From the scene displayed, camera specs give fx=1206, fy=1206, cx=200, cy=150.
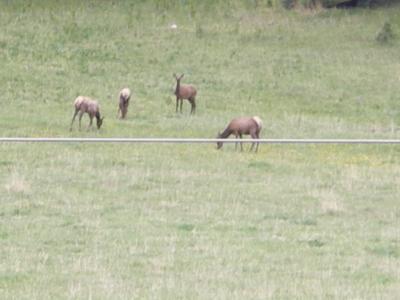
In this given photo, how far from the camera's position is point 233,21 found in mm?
47969

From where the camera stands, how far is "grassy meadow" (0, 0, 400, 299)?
12.8 m

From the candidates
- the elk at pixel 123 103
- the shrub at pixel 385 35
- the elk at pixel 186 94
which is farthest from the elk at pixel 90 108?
the shrub at pixel 385 35

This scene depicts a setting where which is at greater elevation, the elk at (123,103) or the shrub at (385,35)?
the shrub at (385,35)

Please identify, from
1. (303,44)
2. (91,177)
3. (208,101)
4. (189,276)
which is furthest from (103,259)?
(303,44)

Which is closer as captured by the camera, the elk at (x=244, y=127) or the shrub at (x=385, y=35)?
the elk at (x=244, y=127)

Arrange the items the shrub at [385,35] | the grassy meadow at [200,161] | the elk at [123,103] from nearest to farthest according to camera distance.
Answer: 1. the grassy meadow at [200,161]
2. the elk at [123,103]
3. the shrub at [385,35]

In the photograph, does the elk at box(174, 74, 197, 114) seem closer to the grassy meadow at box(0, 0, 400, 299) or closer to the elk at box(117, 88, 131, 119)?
the grassy meadow at box(0, 0, 400, 299)

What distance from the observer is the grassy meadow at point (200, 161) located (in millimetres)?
12750

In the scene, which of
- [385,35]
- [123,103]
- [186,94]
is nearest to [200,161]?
[123,103]

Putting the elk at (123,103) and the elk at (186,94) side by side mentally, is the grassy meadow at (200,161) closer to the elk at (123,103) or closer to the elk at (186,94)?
the elk at (123,103)

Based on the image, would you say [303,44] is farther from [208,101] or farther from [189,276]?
[189,276]

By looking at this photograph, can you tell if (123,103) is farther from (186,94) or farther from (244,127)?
(244,127)

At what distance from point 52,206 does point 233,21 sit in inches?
1233

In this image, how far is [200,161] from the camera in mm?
23531
